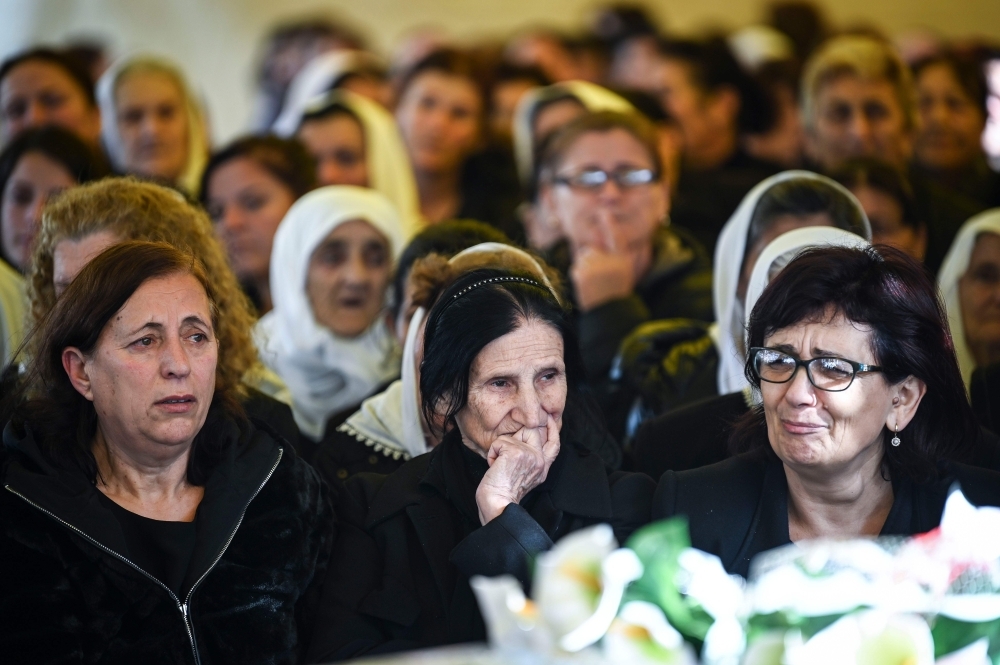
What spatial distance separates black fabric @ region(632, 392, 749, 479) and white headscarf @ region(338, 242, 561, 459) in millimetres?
467

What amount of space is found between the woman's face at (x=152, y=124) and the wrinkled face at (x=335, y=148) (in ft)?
2.00

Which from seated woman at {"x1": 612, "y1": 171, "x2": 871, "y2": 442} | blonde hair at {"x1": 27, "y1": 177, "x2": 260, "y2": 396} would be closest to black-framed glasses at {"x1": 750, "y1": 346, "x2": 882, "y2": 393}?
seated woman at {"x1": 612, "y1": 171, "x2": 871, "y2": 442}

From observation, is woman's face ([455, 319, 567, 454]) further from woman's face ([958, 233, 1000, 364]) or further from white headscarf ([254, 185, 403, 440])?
woman's face ([958, 233, 1000, 364])

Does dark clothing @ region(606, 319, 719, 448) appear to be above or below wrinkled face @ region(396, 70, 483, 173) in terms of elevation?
below

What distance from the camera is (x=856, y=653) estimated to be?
4.86 ft

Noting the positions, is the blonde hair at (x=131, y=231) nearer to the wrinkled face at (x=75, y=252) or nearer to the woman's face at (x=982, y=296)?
the wrinkled face at (x=75, y=252)

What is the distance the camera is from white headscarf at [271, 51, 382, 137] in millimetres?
6980

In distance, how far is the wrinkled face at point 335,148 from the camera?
18.4 feet

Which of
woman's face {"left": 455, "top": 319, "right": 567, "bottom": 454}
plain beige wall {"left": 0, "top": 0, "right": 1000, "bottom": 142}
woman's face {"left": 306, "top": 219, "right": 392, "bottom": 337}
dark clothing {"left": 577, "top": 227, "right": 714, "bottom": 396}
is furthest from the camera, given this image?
plain beige wall {"left": 0, "top": 0, "right": 1000, "bottom": 142}

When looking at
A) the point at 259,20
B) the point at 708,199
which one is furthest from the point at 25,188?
the point at 259,20

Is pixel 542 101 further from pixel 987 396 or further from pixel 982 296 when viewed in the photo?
pixel 987 396

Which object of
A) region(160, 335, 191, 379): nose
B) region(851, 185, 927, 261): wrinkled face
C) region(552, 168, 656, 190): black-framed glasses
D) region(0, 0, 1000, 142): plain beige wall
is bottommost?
region(160, 335, 191, 379): nose

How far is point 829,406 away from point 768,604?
33.3 inches

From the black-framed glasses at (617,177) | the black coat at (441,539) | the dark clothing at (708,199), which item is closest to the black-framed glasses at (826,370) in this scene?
the black coat at (441,539)
